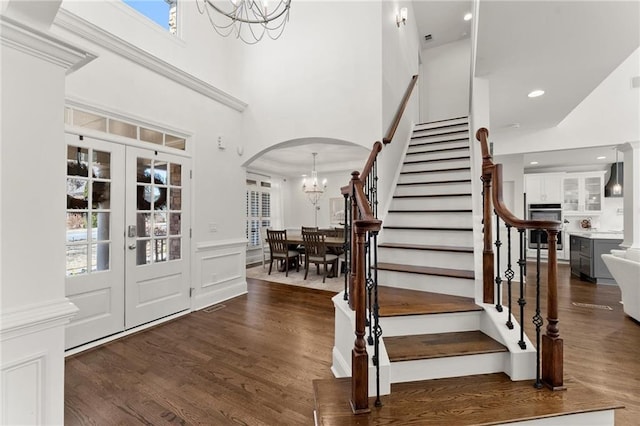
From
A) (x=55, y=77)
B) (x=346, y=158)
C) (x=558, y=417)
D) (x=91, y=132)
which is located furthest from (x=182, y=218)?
(x=346, y=158)

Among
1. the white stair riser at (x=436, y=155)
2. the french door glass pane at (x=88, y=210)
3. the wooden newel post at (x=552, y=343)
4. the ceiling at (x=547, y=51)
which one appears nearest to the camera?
the wooden newel post at (x=552, y=343)

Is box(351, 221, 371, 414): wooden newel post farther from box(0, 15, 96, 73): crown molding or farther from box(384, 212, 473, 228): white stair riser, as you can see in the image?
box(384, 212, 473, 228): white stair riser

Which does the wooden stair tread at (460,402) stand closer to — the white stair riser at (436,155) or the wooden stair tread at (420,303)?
the wooden stair tread at (420,303)

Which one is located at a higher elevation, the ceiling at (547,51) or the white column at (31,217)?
the ceiling at (547,51)

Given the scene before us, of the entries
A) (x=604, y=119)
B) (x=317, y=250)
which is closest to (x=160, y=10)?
(x=317, y=250)

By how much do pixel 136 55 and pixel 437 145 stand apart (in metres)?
4.16

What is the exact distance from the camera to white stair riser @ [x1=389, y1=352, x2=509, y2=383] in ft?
5.78

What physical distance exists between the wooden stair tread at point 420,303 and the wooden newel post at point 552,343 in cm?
47

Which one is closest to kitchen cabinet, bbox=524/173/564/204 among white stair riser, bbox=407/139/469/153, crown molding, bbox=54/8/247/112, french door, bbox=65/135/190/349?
white stair riser, bbox=407/139/469/153

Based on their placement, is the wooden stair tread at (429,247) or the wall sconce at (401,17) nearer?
the wooden stair tread at (429,247)

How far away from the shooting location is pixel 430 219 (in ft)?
10.9

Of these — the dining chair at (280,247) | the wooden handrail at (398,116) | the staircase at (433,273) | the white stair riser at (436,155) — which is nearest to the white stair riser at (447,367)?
the staircase at (433,273)

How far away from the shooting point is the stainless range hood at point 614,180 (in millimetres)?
6762

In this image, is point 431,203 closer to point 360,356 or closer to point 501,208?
point 501,208
